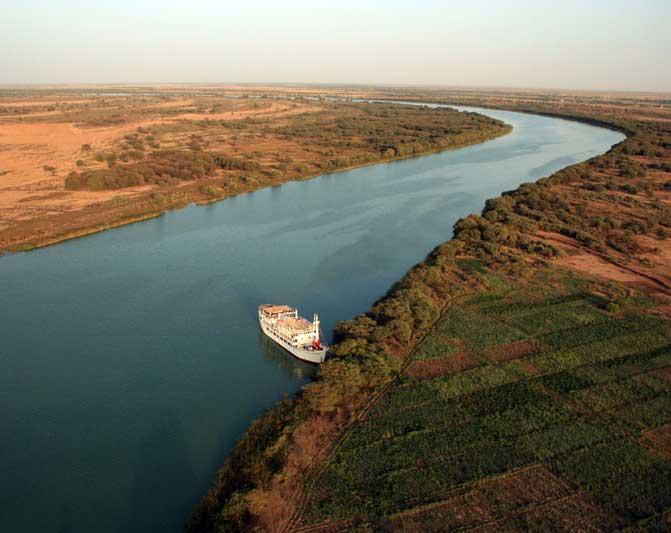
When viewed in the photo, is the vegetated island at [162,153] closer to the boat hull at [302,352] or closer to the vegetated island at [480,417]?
the boat hull at [302,352]

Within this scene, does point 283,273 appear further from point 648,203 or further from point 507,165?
point 507,165

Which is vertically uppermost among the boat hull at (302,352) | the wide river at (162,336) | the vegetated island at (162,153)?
the boat hull at (302,352)

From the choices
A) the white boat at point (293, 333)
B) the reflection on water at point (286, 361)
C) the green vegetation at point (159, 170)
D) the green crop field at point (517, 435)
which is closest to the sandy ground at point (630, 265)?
the green crop field at point (517, 435)

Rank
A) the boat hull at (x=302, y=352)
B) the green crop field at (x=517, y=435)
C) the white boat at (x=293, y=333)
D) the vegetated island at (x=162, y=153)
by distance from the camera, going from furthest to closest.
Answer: the vegetated island at (x=162, y=153) → the white boat at (x=293, y=333) → the boat hull at (x=302, y=352) → the green crop field at (x=517, y=435)

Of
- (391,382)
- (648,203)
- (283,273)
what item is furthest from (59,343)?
(648,203)

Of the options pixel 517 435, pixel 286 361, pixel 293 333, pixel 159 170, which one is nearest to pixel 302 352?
pixel 293 333

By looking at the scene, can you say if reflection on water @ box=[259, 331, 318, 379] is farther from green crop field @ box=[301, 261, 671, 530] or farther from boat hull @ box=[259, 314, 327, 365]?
green crop field @ box=[301, 261, 671, 530]

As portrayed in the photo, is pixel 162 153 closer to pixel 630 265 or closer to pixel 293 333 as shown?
pixel 293 333
